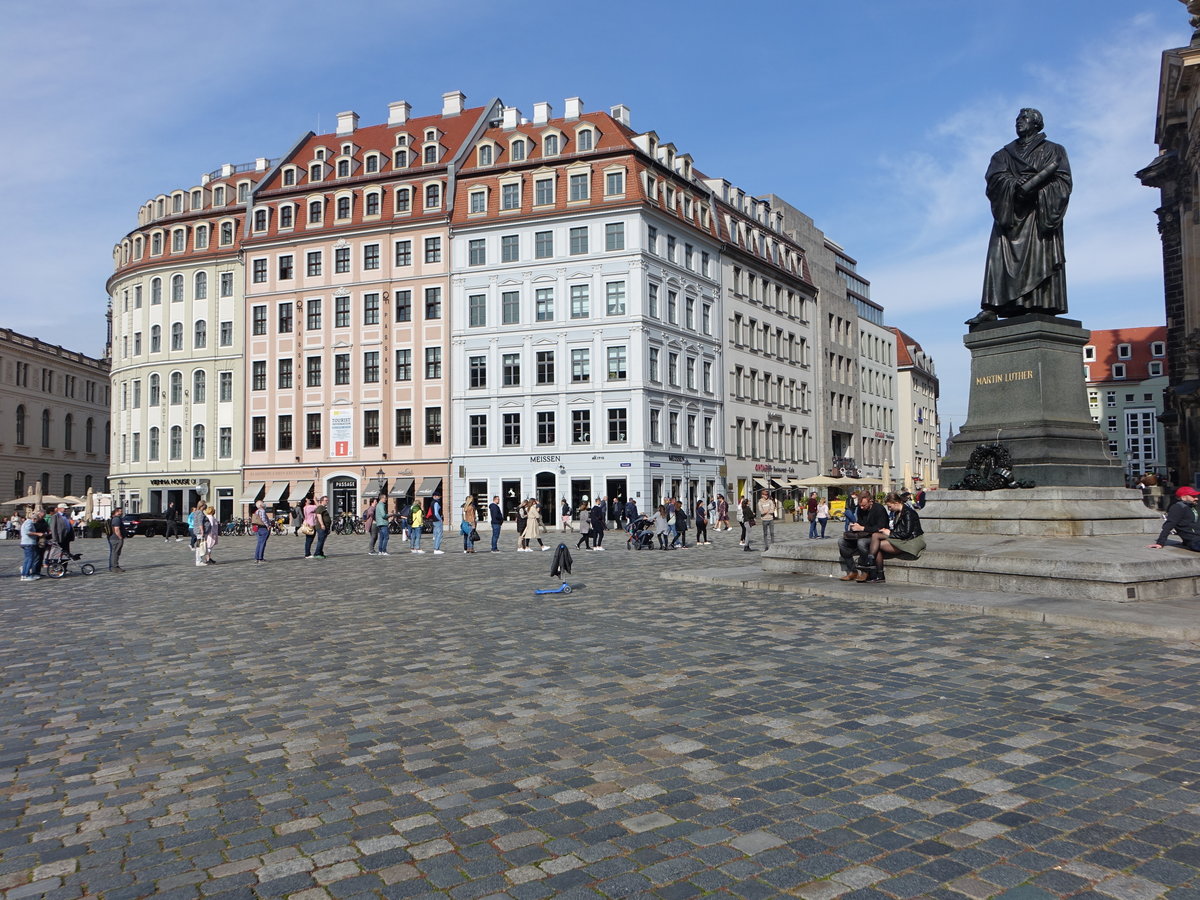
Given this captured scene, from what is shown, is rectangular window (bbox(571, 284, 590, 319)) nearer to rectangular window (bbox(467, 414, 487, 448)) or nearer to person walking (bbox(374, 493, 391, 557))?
rectangular window (bbox(467, 414, 487, 448))

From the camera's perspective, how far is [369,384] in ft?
181

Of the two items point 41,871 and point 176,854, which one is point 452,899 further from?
point 41,871

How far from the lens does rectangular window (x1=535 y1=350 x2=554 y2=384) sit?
5150 cm

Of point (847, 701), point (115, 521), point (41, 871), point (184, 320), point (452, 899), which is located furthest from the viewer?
point (184, 320)

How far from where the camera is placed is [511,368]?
52.3 m

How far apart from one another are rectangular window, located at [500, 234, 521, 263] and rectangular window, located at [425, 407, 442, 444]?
356 inches

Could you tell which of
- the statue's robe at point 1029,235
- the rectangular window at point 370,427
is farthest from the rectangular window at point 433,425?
the statue's robe at point 1029,235

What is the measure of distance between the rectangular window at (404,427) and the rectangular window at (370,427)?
1.39 meters

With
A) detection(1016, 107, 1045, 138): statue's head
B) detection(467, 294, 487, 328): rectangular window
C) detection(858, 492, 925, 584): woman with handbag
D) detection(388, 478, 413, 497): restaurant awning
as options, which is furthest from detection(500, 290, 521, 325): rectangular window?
detection(858, 492, 925, 584): woman with handbag

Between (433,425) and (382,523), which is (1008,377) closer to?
(382,523)

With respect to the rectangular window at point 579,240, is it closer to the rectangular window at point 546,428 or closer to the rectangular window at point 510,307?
the rectangular window at point 510,307

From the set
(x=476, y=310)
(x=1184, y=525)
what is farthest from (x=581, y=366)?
(x=1184, y=525)

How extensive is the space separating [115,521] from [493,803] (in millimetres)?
20904

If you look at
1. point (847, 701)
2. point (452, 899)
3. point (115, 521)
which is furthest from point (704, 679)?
point (115, 521)
